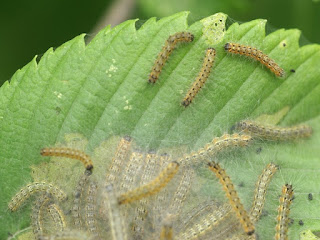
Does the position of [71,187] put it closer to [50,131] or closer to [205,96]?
[50,131]

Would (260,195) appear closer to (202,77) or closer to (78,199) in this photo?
(202,77)

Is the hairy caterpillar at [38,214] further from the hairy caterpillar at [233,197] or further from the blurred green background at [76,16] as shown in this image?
the blurred green background at [76,16]

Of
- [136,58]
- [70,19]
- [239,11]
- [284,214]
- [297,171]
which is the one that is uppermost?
[70,19]

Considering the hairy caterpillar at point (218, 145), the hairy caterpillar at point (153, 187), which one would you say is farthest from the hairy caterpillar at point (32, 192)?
the hairy caterpillar at point (218, 145)

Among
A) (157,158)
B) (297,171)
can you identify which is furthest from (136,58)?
(297,171)

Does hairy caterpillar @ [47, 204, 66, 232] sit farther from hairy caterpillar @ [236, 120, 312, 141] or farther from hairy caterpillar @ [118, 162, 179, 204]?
hairy caterpillar @ [236, 120, 312, 141]

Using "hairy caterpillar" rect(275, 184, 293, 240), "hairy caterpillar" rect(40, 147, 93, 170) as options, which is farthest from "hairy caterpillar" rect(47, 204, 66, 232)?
"hairy caterpillar" rect(275, 184, 293, 240)

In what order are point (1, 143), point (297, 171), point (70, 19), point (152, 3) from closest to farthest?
point (1, 143)
point (297, 171)
point (152, 3)
point (70, 19)
